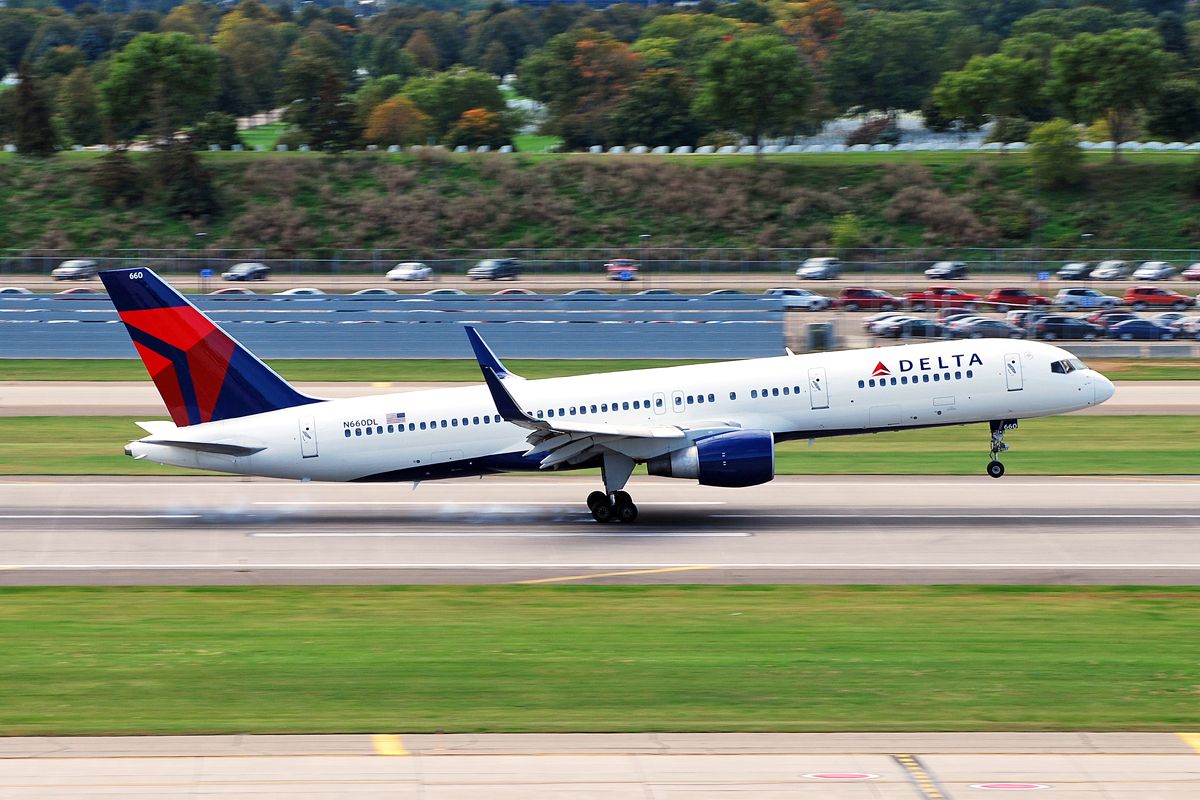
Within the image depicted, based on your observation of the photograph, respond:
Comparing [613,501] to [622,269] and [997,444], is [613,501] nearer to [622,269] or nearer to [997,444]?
[997,444]

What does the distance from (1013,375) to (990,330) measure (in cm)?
4540

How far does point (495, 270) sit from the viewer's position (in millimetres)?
118625

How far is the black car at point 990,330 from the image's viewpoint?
279 feet

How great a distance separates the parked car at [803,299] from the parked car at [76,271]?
186ft

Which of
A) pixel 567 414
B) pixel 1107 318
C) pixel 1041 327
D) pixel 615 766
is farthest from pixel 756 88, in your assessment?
pixel 615 766

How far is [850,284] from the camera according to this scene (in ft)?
376

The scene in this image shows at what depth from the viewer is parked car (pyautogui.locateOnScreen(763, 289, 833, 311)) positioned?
321ft

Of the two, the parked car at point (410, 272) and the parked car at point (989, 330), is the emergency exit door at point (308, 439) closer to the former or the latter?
the parked car at point (989, 330)

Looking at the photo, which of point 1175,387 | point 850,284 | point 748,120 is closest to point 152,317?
point 1175,387

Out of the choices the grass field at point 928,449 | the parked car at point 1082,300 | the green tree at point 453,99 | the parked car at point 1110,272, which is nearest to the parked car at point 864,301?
the parked car at point 1082,300

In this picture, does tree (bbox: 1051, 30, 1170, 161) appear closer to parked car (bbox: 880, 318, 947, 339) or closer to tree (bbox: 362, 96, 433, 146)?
parked car (bbox: 880, 318, 947, 339)

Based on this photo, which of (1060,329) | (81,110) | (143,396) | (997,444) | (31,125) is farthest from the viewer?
(81,110)

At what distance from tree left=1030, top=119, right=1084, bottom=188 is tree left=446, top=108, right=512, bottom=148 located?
71.8m

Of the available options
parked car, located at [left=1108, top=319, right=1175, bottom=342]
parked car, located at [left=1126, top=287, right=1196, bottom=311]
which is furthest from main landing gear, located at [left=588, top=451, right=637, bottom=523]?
→ parked car, located at [left=1126, top=287, right=1196, bottom=311]
